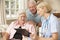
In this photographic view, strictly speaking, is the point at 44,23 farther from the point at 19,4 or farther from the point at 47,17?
the point at 19,4

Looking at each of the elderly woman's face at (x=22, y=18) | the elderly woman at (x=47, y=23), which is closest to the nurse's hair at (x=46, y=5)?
the elderly woman at (x=47, y=23)

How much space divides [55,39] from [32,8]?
13.6 inches

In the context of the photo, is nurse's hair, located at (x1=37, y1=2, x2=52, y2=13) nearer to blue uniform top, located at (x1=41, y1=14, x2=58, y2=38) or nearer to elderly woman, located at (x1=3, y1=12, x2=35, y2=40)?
blue uniform top, located at (x1=41, y1=14, x2=58, y2=38)

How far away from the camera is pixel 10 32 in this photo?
156 centimetres

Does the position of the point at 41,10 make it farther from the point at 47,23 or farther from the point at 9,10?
the point at 9,10

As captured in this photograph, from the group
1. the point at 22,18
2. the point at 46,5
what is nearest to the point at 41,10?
the point at 46,5

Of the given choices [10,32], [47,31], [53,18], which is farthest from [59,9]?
[10,32]

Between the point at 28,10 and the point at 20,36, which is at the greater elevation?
the point at 28,10

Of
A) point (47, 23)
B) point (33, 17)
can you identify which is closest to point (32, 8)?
point (33, 17)

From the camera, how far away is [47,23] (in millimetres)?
1553

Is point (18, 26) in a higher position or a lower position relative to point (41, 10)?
lower

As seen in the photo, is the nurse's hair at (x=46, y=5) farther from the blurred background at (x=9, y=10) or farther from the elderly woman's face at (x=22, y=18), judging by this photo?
the elderly woman's face at (x=22, y=18)

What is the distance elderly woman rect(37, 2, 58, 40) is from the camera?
4.99 feet

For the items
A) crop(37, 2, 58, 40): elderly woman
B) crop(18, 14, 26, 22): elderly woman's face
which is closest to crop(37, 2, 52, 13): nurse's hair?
crop(37, 2, 58, 40): elderly woman
